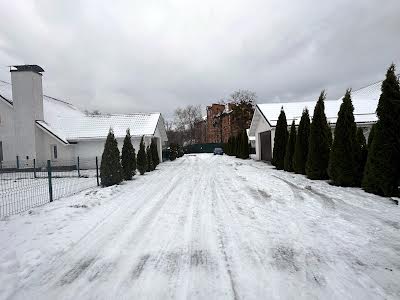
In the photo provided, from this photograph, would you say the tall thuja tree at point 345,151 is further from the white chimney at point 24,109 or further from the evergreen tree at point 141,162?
the white chimney at point 24,109

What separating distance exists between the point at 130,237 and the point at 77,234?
3.51 feet

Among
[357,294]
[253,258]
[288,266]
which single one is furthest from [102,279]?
[357,294]

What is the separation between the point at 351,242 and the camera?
12.9 ft

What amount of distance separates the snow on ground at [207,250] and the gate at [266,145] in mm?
14900

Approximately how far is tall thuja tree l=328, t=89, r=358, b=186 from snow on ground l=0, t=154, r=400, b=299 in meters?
2.15

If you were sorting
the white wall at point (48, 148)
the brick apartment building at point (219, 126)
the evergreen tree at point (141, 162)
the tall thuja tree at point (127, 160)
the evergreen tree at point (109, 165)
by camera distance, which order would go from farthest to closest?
the brick apartment building at point (219, 126) < the white wall at point (48, 148) < the evergreen tree at point (141, 162) < the tall thuja tree at point (127, 160) < the evergreen tree at point (109, 165)

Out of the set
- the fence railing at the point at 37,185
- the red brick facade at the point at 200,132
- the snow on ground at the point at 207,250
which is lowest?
the snow on ground at the point at 207,250

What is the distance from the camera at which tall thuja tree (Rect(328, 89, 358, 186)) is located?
8555 millimetres

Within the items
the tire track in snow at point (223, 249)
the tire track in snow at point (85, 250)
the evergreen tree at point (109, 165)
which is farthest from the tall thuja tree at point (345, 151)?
the evergreen tree at point (109, 165)

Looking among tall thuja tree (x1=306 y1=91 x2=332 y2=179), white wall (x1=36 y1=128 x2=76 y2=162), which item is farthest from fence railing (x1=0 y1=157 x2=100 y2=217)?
tall thuja tree (x1=306 y1=91 x2=332 y2=179)

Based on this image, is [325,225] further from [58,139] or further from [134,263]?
[58,139]

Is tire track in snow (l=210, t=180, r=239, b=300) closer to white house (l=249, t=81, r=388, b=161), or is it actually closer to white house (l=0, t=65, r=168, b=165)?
white house (l=249, t=81, r=388, b=161)

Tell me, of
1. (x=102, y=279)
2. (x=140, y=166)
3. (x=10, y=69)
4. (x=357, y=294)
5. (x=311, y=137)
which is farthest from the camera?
(x=10, y=69)

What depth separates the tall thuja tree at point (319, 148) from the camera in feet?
34.2
